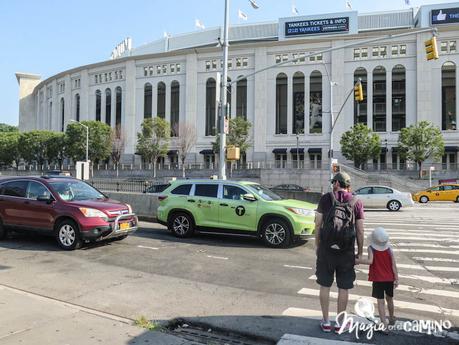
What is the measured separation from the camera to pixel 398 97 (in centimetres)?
6122

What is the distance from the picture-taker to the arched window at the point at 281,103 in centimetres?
6606

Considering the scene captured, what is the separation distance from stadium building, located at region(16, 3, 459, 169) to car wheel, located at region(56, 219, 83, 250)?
47655mm

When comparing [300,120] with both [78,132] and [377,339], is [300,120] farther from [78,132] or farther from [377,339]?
[377,339]

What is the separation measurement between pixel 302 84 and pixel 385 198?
1757 inches

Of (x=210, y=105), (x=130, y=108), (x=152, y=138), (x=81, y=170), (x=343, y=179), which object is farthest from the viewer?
(x=130, y=108)

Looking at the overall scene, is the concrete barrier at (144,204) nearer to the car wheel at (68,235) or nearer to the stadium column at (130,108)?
the car wheel at (68,235)

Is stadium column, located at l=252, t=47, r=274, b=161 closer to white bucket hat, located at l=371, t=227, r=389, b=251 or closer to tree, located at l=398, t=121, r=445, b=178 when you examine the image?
tree, located at l=398, t=121, r=445, b=178

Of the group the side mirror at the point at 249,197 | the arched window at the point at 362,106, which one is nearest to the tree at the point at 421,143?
the arched window at the point at 362,106

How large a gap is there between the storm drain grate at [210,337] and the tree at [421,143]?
4872cm

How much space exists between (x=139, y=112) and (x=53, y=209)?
213 feet

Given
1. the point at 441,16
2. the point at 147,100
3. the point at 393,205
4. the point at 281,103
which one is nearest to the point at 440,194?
the point at 393,205

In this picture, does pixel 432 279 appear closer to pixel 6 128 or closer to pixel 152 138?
pixel 152 138

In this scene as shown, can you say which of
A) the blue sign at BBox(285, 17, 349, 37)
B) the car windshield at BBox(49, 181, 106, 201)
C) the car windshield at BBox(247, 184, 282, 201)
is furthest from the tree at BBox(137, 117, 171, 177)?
the car windshield at BBox(247, 184, 282, 201)

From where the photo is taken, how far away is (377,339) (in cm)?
474
